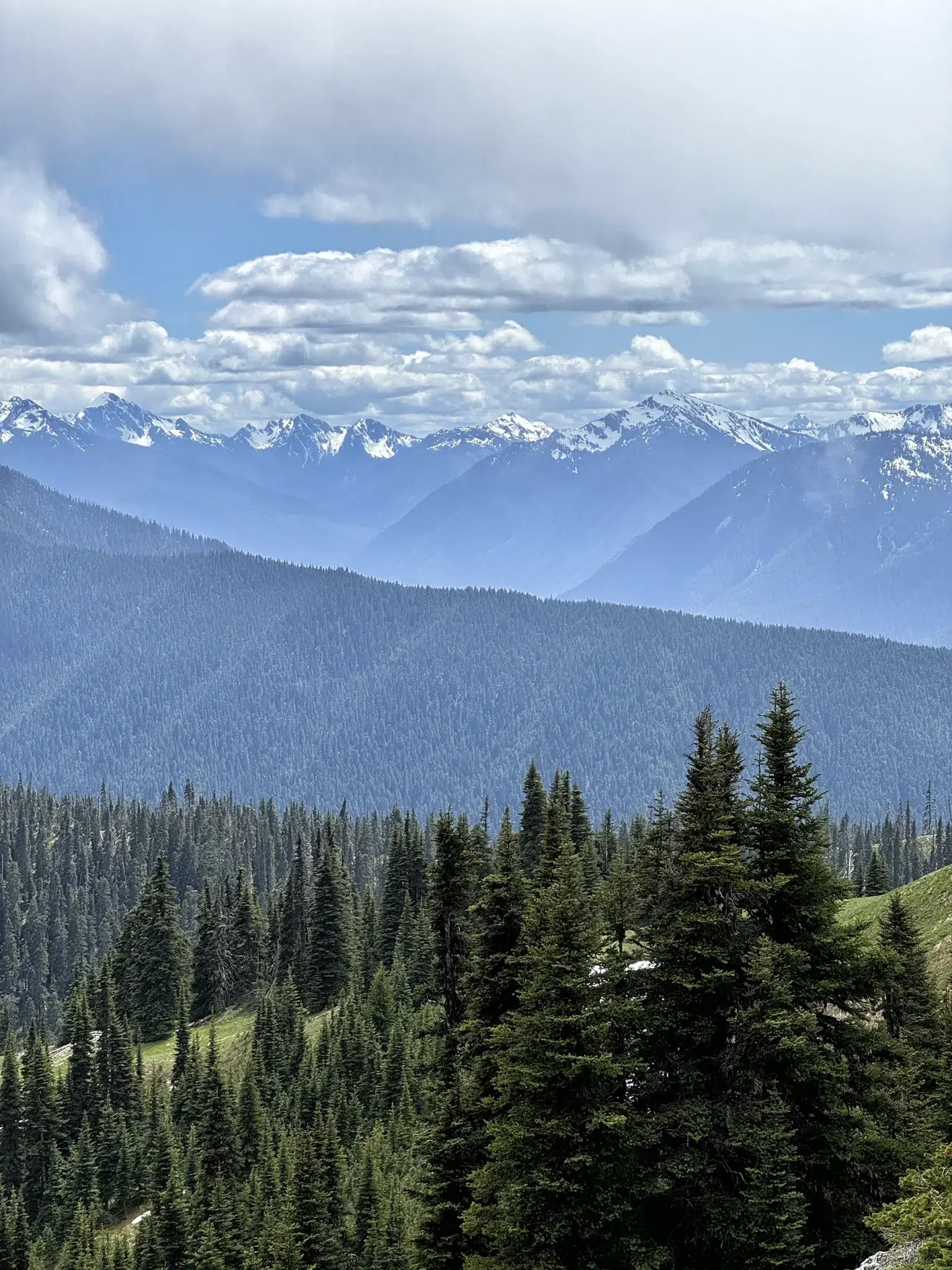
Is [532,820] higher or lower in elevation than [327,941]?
higher

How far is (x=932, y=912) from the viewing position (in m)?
64.4

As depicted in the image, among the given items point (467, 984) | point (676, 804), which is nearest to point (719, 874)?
point (676, 804)

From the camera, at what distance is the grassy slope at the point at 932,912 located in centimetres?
5762

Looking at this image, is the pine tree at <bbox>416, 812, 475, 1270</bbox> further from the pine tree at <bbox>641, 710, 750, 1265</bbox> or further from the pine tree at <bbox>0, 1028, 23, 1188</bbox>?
the pine tree at <bbox>0, 1028, 23, 1188</bbox>

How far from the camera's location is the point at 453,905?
47031 mm

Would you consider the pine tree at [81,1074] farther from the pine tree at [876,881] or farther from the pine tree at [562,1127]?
the pine tree at [562,1127]

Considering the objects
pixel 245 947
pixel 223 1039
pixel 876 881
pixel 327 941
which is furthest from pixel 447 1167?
pixel 245 947

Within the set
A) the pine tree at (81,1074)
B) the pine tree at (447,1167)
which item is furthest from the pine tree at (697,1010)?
the pine tree at (81,1074)

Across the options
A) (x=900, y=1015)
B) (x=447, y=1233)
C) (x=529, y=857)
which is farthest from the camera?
(x=529, y=857)

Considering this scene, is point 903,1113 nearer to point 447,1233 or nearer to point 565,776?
point 447,1233

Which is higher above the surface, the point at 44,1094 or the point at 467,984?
the point at 467,984

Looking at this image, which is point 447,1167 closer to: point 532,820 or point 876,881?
point 532,820

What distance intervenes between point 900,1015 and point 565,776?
2082 inches

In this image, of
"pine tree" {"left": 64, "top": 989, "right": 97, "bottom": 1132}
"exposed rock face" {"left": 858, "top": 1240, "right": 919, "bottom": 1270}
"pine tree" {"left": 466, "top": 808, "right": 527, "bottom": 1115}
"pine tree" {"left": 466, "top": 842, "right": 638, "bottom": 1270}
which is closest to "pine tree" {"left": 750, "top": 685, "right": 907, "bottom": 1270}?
"pine tree" {"left": 466, "top": 842, "right": 638, "bottom": 1270}
